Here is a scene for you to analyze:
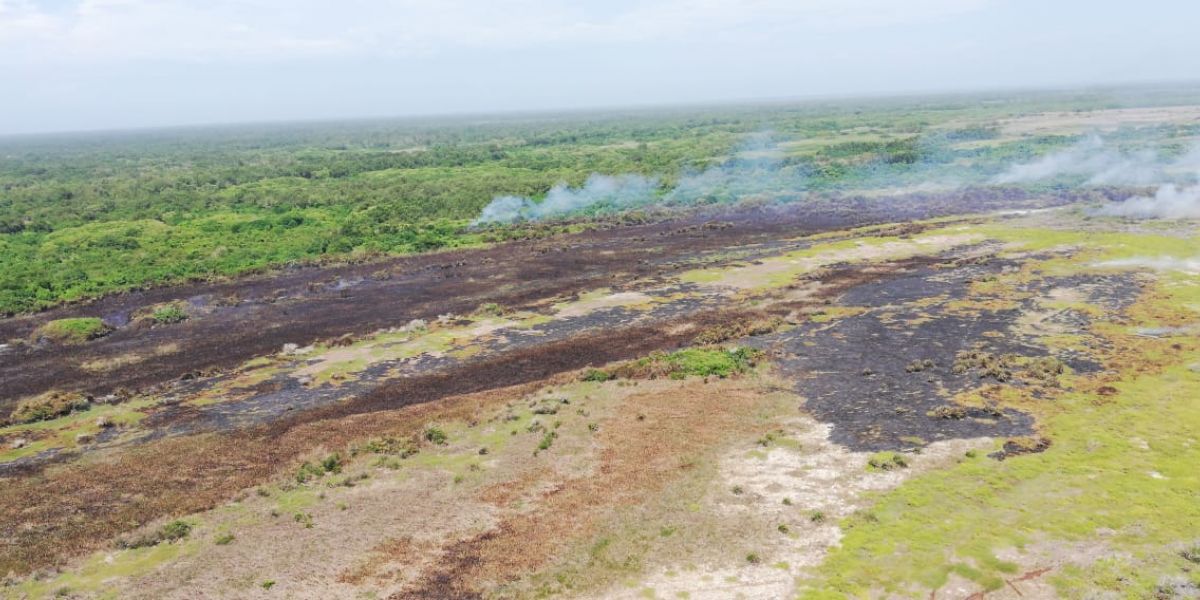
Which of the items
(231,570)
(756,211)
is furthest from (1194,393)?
(756,211)

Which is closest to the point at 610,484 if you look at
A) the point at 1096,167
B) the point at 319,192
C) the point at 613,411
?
the point at 613,411

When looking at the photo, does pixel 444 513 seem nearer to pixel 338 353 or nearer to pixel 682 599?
pixel 682 599

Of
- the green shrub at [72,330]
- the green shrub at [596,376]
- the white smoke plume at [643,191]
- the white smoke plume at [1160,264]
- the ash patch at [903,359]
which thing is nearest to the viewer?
the ash patch at [903,359]

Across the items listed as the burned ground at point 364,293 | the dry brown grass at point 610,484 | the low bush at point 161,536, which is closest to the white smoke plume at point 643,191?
the burned ground at point 364,293

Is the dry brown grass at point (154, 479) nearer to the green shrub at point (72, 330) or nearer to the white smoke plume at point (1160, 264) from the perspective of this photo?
the green shrub at point (72, 330)

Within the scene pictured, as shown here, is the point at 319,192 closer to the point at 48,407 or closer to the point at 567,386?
the point at 48,407

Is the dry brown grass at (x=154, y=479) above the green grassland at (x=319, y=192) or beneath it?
beneath
